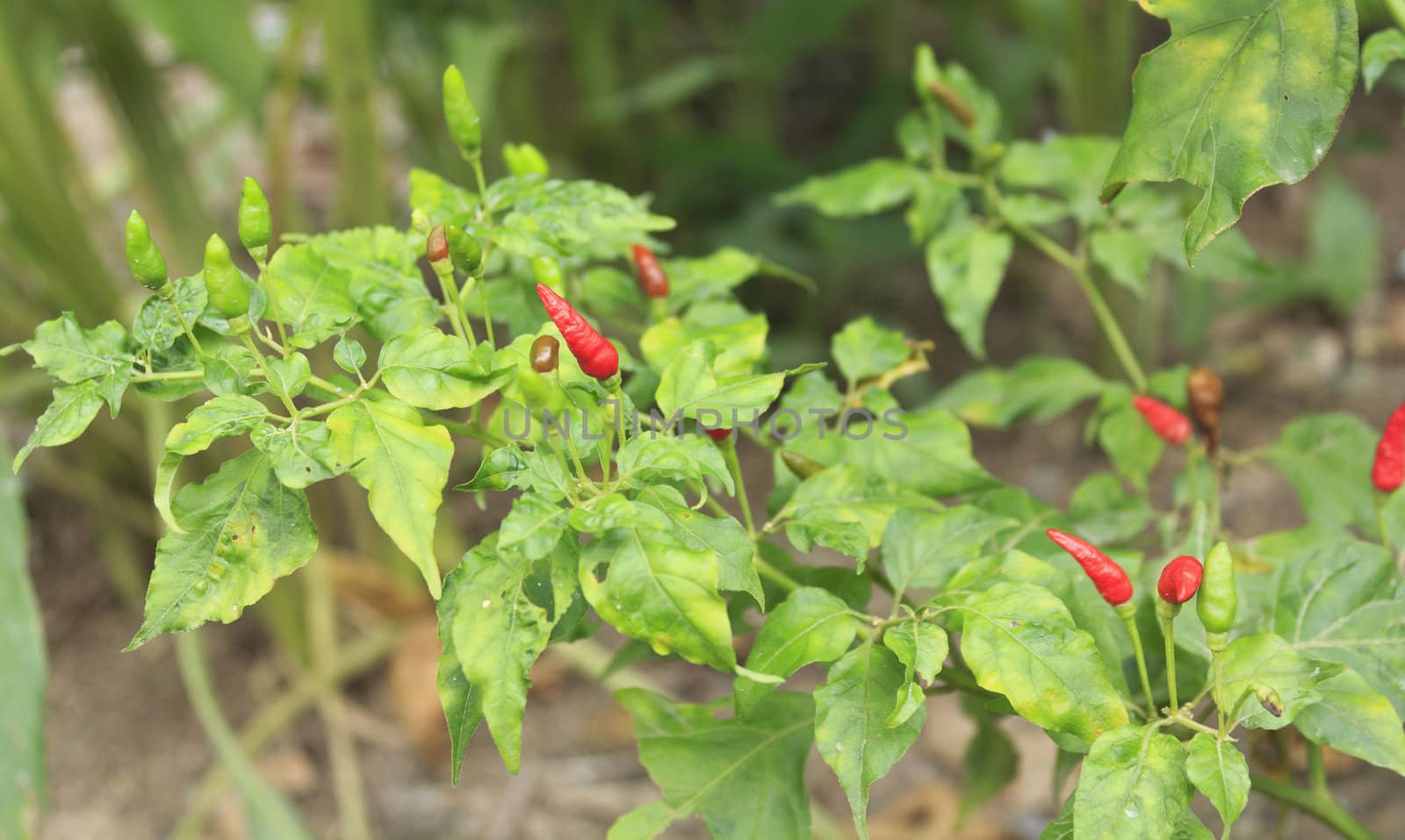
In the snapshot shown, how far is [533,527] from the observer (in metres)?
0.49

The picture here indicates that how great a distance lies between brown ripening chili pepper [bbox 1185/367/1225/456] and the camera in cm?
79

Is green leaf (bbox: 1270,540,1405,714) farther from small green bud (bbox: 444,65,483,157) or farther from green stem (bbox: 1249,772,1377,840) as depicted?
small green bud (bbox: 444,65,483,157)

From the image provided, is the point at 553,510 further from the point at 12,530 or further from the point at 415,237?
the point at 12,530

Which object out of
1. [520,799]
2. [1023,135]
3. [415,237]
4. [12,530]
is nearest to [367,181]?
[12,530]

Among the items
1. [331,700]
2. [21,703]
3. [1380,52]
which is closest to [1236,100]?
[1380,52]

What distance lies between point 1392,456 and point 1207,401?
12 cm

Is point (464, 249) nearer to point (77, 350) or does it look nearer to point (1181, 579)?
point (77, 350)

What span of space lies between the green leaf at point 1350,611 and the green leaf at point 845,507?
0.61 feet

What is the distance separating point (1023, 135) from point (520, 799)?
4.92ft

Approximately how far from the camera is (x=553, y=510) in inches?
19.6

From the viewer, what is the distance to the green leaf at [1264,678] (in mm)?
522

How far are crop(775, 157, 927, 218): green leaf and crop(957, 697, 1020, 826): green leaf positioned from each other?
1.17 ft

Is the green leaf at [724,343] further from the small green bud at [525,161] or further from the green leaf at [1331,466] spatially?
the green leaf at [1331,466]

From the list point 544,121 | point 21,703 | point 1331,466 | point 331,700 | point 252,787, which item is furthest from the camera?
point 544,121
